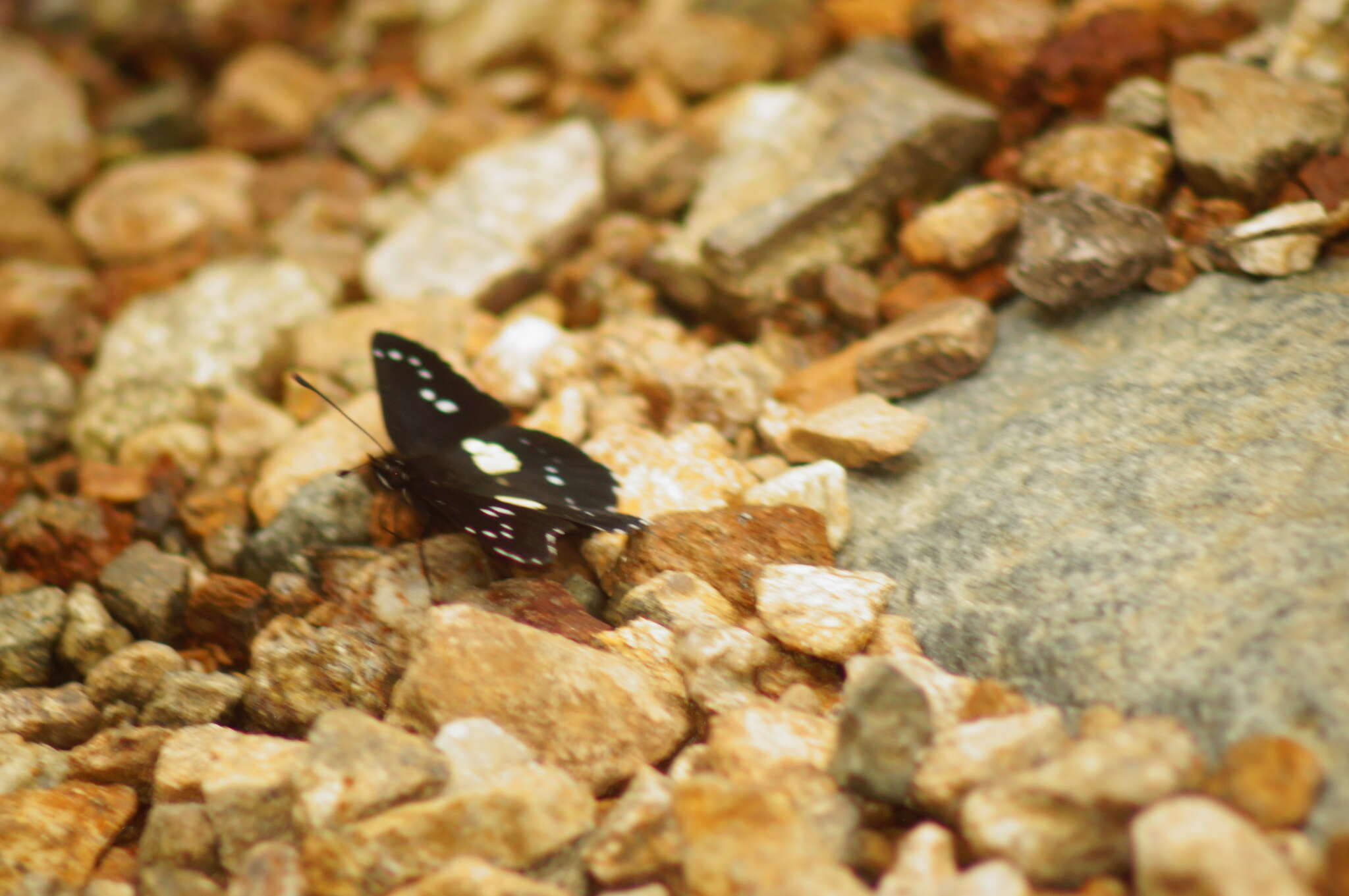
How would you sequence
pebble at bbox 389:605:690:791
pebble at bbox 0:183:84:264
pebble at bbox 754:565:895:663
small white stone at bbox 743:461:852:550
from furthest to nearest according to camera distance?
pebble at bbox 0:183:84:264
small white stone at bbox 743:461:852:550
pebble at bbox 754:565:895:663
pebble at bbox 389:605:690:791

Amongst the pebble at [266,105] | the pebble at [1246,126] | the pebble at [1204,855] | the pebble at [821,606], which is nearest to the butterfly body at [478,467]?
the pebble at [821,606]

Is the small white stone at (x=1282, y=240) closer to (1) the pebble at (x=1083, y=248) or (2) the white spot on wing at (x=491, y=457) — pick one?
(1) the pebble at (x=1083, y=248)

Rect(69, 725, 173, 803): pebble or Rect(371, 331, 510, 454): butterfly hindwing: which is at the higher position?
Rect(371, 331, 510, 454): butterfly hindwing

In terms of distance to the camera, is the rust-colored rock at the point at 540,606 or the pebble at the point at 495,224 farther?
the pebble at the point at 495,224

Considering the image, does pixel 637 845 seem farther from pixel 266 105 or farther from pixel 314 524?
pixel 266 105

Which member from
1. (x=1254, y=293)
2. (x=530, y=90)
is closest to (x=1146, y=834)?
(x=1254, y=293)

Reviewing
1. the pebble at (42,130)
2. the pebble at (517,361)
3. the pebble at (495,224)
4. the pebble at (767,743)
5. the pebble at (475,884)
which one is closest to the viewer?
the pebble at (475,884)

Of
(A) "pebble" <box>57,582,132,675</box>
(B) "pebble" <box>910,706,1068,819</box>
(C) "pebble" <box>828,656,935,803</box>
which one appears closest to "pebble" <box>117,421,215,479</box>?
(A) "pebble" <box>57,582,132,675</box>

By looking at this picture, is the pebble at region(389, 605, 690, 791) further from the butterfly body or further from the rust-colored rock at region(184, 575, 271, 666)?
the rust-colored rock at region(184, 575, 271, 666)
